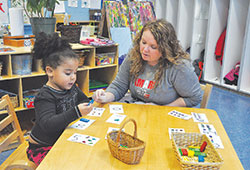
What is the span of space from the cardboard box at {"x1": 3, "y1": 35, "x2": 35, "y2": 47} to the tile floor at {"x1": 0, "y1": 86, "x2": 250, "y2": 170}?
1124 millimetres

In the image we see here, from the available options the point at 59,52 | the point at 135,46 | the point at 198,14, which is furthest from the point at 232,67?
the point at 59,52

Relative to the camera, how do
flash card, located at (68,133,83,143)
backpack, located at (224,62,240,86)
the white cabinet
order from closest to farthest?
flash card, located at (68,133,83,143) < the white cabinet < backpack, located at (224,62,240,86)

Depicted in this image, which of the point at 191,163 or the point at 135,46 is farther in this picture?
the point at 135,46

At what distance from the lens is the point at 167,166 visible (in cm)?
112

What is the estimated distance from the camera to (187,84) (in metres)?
1.92

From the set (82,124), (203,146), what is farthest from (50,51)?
(203,146)

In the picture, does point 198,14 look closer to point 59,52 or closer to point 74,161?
point 59,52

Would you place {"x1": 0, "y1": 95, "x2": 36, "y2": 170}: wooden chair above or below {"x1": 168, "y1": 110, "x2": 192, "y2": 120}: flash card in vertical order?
below

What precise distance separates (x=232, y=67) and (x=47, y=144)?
4.08 meters

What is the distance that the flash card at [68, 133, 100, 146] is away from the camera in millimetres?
1289

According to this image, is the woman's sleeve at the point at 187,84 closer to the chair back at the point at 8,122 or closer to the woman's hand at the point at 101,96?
the woman's hand at the point at 101,96

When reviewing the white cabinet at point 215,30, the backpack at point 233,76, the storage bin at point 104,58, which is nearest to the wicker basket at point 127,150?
the storage bin at point 104,58

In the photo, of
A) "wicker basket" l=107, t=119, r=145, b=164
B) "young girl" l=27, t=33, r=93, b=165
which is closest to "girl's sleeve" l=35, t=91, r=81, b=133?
"young girl" l=27, t=33, r=93, b=165

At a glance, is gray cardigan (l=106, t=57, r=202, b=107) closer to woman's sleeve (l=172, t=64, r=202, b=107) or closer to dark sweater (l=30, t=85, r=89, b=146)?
woman's sleeve (l=172, t=64, r=202, b=107)
